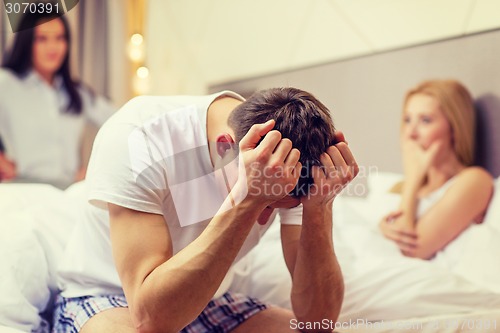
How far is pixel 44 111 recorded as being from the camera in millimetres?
2479

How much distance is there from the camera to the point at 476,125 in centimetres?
119

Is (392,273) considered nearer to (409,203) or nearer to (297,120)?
(409,203)

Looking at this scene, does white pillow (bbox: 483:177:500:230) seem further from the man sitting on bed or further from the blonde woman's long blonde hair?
the man sitting on bed

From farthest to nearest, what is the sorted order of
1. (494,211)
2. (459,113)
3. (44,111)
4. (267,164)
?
(44,111)
(459,113)
(494,211)
(267,164)

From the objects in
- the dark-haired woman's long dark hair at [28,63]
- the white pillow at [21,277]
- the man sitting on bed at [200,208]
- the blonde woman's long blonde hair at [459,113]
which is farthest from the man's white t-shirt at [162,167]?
the dark-haired woman's long dark hair at [28,63]

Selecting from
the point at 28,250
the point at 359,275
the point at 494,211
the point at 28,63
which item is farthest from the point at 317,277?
the point at 28,63

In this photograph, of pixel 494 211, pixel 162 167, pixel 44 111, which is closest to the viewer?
pixel 162 167

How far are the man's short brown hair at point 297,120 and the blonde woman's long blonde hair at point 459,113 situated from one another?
21.6 inches

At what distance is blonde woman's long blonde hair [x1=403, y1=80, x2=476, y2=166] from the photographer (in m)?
1.19

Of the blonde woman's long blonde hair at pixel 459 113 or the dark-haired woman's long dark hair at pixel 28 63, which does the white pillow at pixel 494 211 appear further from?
the dark-haired woman's long dark hair at pixel 28 63

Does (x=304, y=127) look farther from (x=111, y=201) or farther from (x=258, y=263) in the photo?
(x=258, y=263)

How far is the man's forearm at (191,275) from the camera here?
72 cm

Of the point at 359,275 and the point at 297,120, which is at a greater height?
the point at 297,120

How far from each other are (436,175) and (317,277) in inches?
19.9
